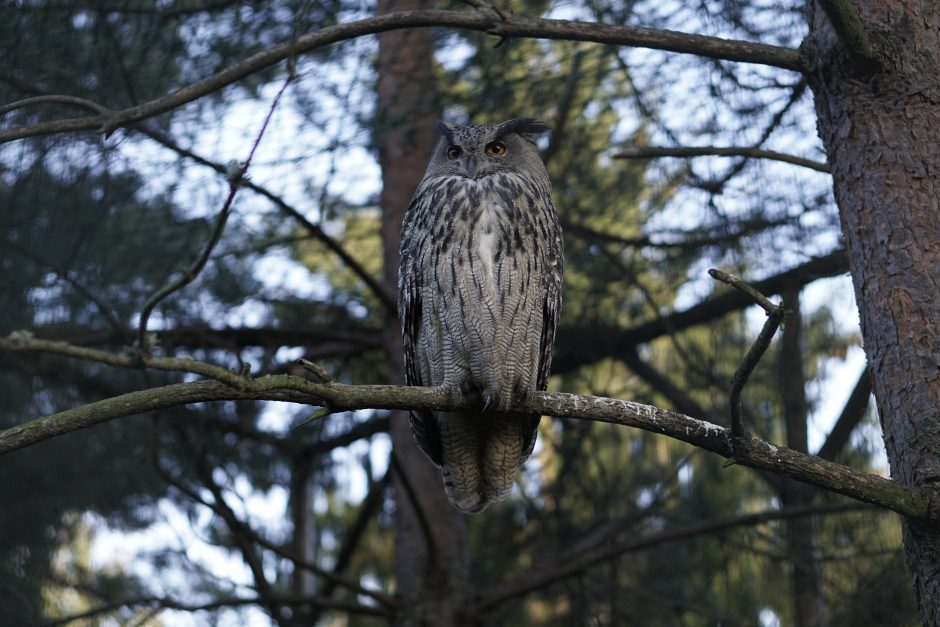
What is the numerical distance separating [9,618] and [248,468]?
5.52 ft

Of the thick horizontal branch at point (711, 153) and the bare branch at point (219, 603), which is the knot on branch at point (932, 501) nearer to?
the thick horizontal branch at point (711, 153)

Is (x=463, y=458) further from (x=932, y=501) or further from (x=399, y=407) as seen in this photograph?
(x=932, y=501)

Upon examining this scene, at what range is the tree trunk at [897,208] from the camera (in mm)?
2475

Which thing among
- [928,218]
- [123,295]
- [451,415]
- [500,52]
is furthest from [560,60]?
[123,295]

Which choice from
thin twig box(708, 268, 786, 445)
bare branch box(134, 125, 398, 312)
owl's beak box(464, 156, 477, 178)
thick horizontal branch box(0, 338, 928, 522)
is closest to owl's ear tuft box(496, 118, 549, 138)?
owl's beak box(464, 156, 477, 178)

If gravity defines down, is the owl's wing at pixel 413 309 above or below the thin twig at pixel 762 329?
above

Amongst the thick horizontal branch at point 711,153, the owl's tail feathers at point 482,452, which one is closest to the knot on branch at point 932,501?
the thick horizontal branch at point 711,153

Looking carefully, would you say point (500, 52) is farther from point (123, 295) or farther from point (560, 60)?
point (123, 295)

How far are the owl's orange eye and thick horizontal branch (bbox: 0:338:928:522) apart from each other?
120 centimetres

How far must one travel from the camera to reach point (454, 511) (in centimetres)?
492

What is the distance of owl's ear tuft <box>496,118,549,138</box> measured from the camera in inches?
145

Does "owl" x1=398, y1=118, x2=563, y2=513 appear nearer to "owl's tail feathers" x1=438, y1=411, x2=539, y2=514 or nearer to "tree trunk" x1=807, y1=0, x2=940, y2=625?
"owl's tail feathers" x1=438, y1=411, x2=539, y2=514

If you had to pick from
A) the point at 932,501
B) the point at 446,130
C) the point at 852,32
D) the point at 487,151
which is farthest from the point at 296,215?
the point at 932,501

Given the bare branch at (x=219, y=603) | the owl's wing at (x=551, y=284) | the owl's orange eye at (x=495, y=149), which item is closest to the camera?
the owl's wing at (x=551, y=284)
